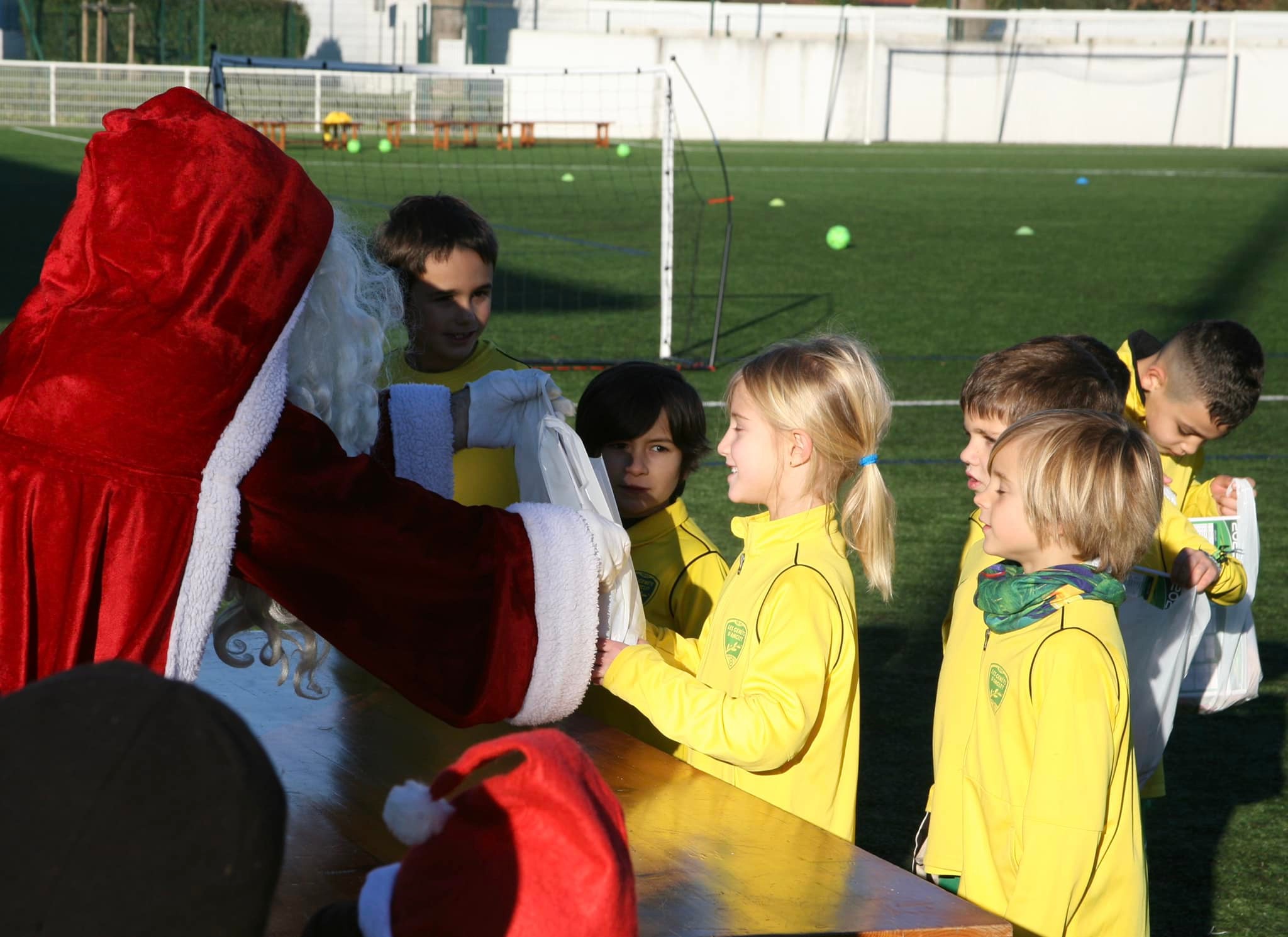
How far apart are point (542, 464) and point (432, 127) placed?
26023 mm

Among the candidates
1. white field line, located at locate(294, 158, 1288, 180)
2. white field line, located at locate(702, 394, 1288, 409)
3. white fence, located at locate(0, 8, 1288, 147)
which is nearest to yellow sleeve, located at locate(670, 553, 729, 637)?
white field line, located at locate(702, 394, 1288, 409)

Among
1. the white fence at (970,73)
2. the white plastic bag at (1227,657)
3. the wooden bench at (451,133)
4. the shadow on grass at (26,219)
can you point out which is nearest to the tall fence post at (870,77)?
the white fence at (970,73)

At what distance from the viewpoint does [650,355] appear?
948 cm

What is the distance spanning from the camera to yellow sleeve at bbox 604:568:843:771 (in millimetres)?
1937

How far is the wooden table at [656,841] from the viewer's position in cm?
152

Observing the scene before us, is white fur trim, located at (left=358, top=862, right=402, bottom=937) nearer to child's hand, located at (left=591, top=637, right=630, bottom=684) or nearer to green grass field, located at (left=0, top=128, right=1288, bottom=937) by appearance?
child's hand, located at (left=591, top=637, right=630, bottom=684)

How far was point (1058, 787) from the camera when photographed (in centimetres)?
187

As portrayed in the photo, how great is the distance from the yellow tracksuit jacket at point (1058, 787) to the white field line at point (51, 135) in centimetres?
2341

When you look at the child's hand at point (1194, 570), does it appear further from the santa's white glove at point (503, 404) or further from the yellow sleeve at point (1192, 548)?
the santa's white glove at point (503, 404)

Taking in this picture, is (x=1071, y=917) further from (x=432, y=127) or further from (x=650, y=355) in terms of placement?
(x=432, y=127)

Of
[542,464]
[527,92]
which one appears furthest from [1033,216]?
[542,464]

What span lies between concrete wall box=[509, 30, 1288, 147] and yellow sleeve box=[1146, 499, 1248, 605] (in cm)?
3252

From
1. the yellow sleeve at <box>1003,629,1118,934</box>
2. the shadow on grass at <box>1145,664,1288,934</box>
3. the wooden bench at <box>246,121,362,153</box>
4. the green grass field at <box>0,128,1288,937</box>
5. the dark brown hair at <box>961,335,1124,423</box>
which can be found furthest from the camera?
the wooden bench at <box>246,121,362,153</box>

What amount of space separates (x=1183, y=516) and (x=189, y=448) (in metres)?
2.20
